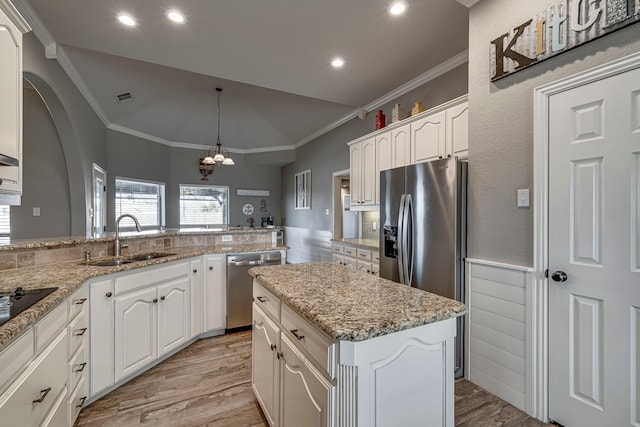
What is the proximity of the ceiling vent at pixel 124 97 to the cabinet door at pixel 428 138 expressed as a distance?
4.43 m

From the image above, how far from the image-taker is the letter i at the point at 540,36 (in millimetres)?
1815

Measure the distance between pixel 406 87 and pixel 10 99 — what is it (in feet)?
11.9

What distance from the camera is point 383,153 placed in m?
3.48

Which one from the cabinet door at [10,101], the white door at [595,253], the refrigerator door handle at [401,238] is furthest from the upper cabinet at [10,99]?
the white door at [595,253]

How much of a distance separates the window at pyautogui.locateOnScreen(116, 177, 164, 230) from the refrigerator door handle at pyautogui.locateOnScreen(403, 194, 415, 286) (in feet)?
17.5

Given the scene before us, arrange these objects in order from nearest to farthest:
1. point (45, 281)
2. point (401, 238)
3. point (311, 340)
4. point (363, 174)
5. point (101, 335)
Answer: point (311, 340), point (45, 281), point (101, 335), point (401, 238), point (363, 174)

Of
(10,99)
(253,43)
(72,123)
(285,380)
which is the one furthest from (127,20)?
(285,380)

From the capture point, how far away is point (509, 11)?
201 cm

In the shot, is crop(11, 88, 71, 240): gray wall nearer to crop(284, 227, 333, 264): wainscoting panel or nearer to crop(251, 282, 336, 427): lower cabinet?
crop(284, 227, 333, 264): wainscoting panel

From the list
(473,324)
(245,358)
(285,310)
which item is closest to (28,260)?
(245,358)

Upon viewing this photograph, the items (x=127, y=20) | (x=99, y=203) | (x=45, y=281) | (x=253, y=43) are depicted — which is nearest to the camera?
(x=45, y=281)

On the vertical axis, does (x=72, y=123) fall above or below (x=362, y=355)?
above

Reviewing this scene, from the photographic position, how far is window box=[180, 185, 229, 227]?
706cm

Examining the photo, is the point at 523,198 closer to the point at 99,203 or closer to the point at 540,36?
the point at 540,36
